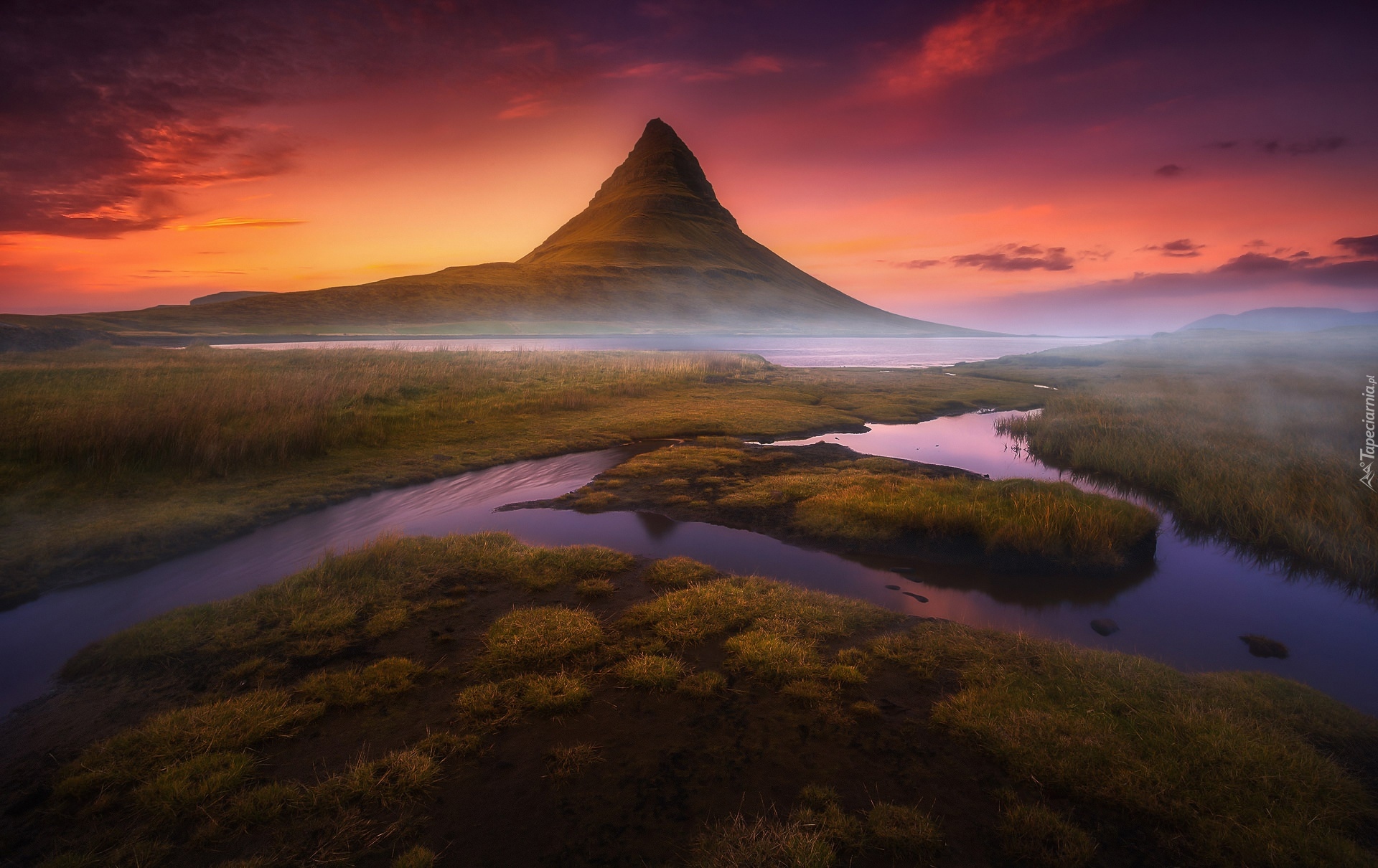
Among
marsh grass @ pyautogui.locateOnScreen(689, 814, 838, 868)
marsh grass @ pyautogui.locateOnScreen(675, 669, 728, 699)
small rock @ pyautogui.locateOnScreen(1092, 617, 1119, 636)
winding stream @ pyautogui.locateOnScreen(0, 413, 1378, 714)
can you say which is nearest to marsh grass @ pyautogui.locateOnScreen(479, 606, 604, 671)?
marsh grass @ pyautogui.locateOnScreen(675, 669, 728, 699)

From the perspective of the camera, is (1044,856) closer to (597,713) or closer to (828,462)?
(597,713)

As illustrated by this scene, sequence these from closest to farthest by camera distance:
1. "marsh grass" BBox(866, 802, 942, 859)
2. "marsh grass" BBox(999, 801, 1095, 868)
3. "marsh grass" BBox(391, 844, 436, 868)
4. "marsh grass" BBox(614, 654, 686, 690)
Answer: "marsh grass" BBox(391, 844, 436, 868)
"marsh grass" BBox(999, 801, 1095, 868)
"marsh grass" BBox(866, 802, 942, 859)
"marsh grass" BBox(614, 654, 686, 690)

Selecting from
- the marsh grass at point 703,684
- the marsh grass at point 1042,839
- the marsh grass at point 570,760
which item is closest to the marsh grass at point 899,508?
the marsh grass at point 703,684

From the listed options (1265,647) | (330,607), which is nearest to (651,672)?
(330,607)

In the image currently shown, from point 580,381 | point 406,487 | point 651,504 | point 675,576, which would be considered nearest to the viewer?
point 675,576

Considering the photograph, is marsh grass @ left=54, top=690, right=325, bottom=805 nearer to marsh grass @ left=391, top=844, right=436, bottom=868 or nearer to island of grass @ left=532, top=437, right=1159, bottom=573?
marsh grass @ left=391, top=844, right=436, bottom=868

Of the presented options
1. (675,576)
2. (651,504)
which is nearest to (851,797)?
(675,576)
